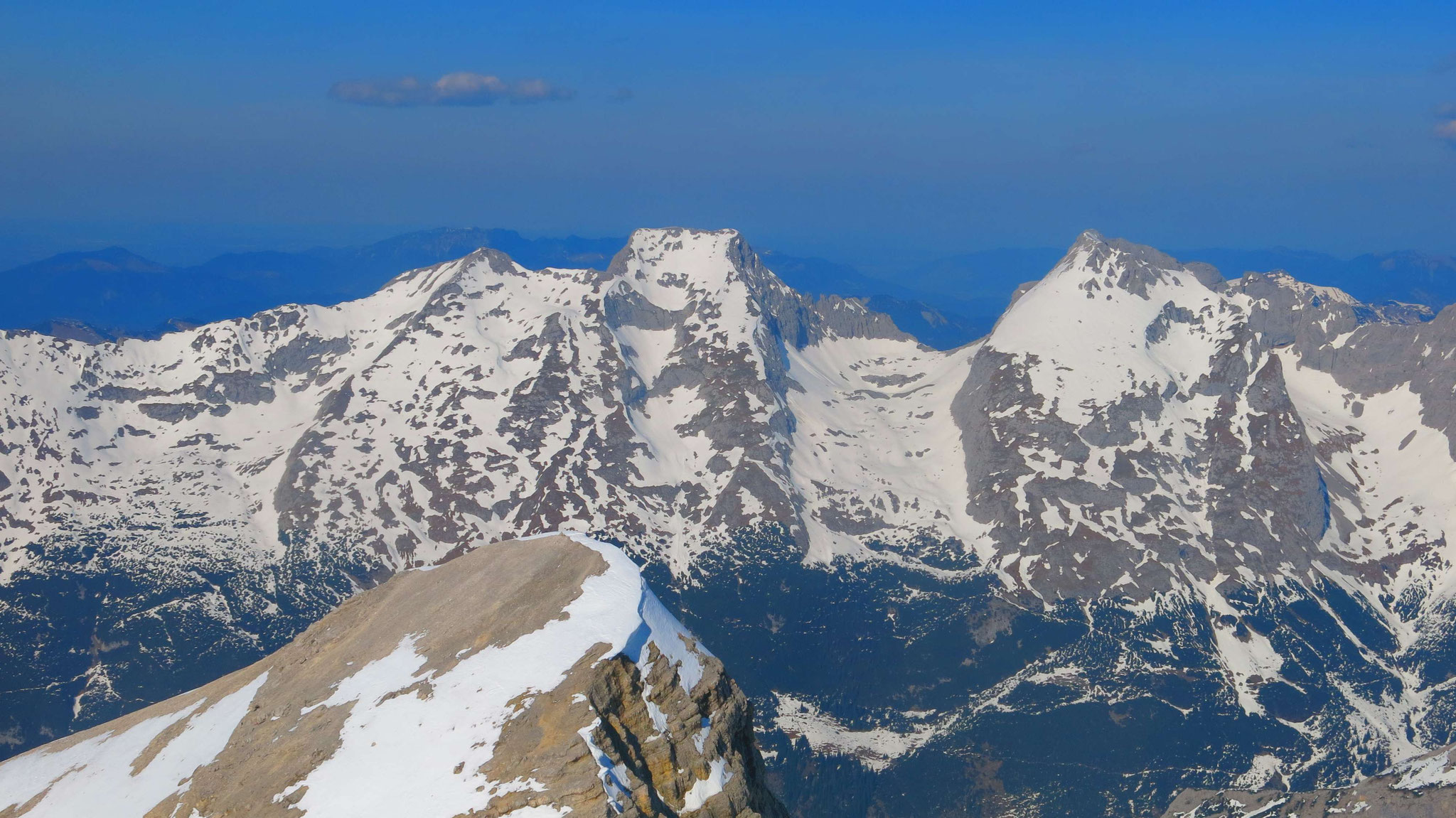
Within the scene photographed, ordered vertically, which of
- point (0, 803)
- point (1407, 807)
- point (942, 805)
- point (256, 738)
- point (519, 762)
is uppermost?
point (519, 762)

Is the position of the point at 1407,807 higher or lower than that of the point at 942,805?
higher

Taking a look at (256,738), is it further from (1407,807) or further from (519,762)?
(1407,807)

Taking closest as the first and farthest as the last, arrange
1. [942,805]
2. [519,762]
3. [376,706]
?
[519,762], [376,706], [942,805]

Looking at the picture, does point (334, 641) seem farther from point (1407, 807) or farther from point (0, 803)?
point (1407, 807)

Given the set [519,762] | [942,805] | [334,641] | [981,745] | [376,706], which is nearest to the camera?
[519,762]

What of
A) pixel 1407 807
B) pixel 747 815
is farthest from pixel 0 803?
pixel 1407 807

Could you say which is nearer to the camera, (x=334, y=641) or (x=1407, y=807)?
(x=334, y=641)
